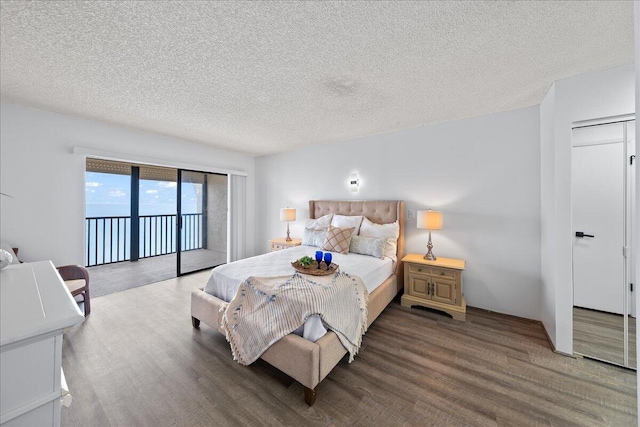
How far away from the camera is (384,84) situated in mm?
2314

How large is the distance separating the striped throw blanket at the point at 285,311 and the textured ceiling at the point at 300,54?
73.4 inches

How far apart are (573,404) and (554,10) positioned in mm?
2597

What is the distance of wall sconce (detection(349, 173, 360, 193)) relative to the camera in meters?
4.09

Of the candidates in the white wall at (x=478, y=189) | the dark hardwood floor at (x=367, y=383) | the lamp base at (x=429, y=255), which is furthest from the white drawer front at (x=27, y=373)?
the white wall at (x=478, y=189)

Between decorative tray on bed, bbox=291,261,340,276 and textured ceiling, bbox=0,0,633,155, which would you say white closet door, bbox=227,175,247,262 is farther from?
decorative tray on bed, bbox=291,261,340,276

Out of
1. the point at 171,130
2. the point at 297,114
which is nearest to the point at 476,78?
the point at 297,114

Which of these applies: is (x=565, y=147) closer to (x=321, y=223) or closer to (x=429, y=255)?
(x=429, y=255)

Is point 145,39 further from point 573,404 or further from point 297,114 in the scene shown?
point 573,404

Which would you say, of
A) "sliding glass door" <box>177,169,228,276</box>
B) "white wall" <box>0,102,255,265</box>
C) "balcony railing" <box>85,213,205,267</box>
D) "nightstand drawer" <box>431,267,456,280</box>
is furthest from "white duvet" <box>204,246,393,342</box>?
"balcony railing" <box>85,213,205,267</box>

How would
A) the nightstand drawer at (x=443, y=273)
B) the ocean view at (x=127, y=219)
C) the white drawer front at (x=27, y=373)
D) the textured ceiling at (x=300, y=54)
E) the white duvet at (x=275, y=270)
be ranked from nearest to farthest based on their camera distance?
the white drawer front at (x=27, y=373)
the textured ceiling at (x=300, y=54)
the white duvet at (x=275, y=270)
the nightstand drawer at (x=443, y=273)
the ocean view at (x=127, y=219)

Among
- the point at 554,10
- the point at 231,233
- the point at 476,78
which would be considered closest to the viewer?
the point at 554,10

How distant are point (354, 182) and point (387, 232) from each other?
1139 mm

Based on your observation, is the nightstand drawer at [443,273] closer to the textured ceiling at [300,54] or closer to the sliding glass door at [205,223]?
the textured ceiling at [300,54]

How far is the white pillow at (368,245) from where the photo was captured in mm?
3191
